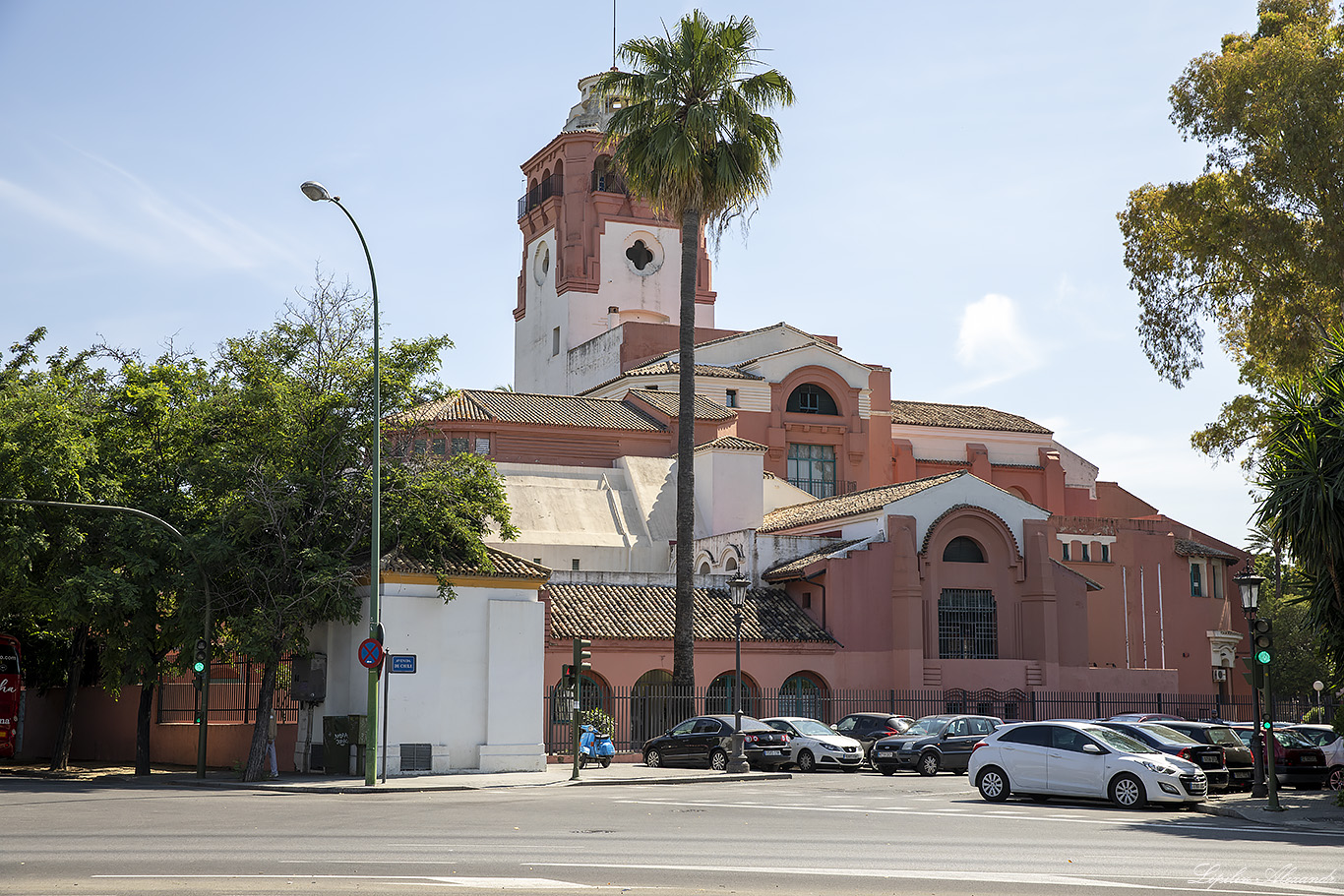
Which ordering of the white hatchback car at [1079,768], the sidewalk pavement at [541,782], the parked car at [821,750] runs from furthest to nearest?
the parked car at [821,750]
the white hatchback car at [1079,768]
the sidewalk pavement at [541,782]

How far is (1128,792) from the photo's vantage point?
2117cm

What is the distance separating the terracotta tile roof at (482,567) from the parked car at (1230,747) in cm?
1354

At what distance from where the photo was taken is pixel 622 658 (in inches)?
1491

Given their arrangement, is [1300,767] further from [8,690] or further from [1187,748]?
[8,690]

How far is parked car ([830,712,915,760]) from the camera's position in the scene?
3475 centimetres

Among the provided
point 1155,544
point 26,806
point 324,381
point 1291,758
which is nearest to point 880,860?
point 26,806

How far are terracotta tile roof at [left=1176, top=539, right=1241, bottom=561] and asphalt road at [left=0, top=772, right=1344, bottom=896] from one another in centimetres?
3248

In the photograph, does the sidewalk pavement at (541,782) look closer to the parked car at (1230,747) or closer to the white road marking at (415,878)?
the parked car at (1230,747)

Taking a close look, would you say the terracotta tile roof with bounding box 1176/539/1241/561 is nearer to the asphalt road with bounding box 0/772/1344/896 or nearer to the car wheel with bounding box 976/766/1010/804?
the asphalt road with bounding box 0/772/1344/896

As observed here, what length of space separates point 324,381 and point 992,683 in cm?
2433

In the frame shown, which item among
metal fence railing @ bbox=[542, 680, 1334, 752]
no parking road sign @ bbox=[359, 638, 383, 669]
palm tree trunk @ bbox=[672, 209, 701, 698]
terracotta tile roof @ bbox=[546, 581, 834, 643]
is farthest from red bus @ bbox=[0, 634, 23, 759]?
palm tree trunk @ bbox=[672, 209, 701, 698]

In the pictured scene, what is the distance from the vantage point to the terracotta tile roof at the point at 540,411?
47438mm

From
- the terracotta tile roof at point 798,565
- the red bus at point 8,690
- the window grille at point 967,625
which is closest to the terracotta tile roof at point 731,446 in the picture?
the terracotta tile roof at point 798,565

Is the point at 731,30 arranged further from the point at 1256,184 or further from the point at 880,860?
the point at 880,860
